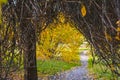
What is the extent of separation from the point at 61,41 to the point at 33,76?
26.8 feet

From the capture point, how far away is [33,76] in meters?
8.38

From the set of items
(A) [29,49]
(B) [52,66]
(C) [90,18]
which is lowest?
(B) [52,66]

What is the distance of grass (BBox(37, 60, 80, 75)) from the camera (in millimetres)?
16445

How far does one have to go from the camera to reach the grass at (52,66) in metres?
16.4

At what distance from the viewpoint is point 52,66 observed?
59.8 ft

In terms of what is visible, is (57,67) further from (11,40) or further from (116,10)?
(116,10)

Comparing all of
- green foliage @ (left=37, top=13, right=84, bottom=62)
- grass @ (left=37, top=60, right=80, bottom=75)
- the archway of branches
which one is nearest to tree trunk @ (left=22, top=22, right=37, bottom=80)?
the archway of branches

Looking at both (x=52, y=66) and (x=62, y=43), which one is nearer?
(x=62, y=43)

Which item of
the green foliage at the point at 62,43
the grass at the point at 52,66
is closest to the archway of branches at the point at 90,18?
the green foliage at the point at 62,43

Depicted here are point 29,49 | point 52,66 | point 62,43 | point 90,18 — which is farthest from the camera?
point 52,66

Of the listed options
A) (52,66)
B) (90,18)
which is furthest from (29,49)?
(52,66)

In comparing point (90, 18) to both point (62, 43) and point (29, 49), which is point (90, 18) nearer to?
point (29, 49)

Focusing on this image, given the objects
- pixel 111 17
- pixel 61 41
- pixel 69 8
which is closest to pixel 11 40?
pixel 69 8

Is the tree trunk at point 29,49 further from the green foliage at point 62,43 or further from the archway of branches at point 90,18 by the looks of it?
the green foliage at point 62,43
